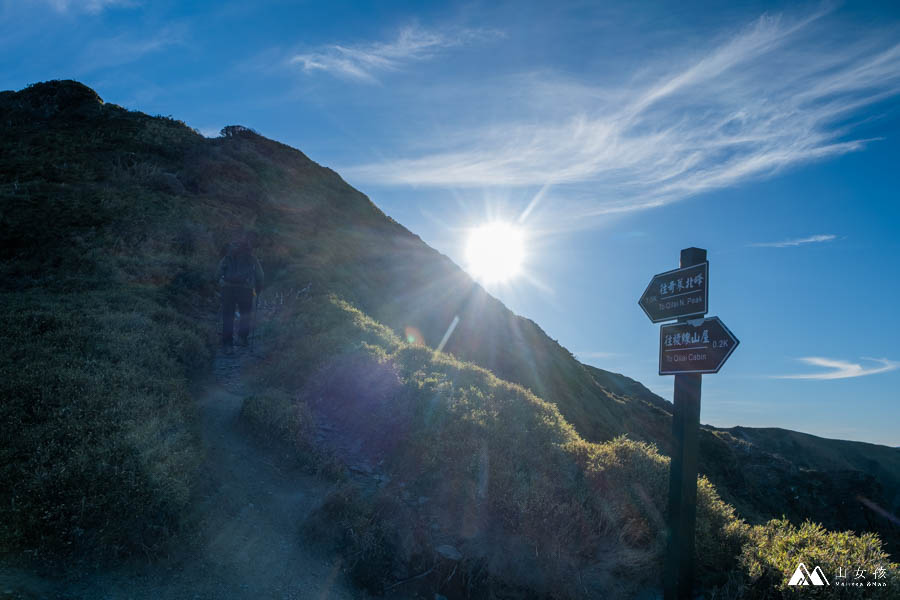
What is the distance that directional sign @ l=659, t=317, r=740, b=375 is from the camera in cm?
549

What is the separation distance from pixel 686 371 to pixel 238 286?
36.7 feet

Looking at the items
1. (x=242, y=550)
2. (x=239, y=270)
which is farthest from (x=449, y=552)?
(x=239, y=270)

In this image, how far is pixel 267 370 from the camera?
11094 millimetres

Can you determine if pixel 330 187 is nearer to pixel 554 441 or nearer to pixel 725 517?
pixel 554 441

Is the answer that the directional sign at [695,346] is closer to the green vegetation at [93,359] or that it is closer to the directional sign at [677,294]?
the directional sign at [677,294]

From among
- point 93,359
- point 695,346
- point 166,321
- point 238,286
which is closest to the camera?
point 695,346

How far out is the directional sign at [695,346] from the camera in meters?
5.49

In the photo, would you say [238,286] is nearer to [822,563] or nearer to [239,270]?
[239,270]

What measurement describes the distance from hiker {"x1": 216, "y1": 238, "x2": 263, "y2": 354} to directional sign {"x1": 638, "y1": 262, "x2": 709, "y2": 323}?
33.8ft

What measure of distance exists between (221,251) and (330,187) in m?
17.8
